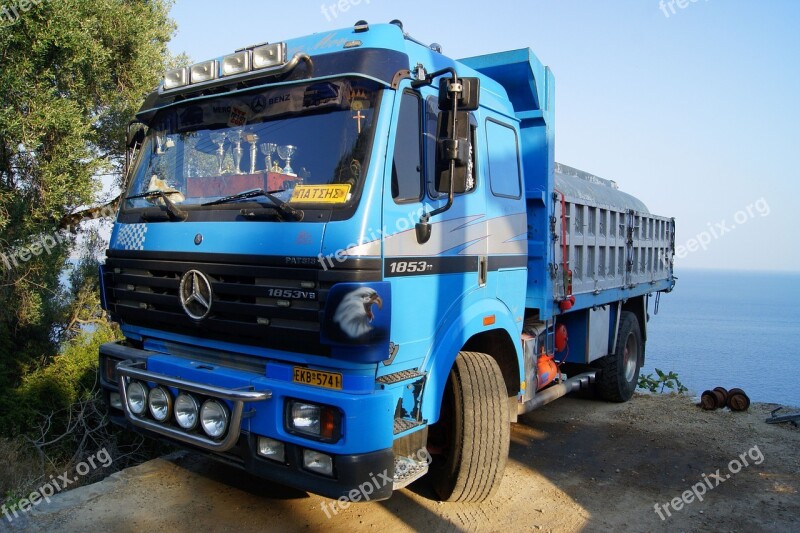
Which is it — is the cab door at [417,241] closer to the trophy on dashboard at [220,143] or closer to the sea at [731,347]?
the trophy on dashboard at [220,143]

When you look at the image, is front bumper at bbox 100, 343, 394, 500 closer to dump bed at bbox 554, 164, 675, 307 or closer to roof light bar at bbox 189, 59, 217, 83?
roof light bar at bbox 189, 59, 217, 83

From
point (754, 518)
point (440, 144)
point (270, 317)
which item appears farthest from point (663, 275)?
point (270, 317)

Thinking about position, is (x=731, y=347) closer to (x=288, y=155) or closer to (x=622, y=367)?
(x=622, y=367)

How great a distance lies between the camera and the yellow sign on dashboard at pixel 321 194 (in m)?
3.23

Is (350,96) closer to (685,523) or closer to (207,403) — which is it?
(207,403)

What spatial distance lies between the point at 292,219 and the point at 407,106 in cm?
94

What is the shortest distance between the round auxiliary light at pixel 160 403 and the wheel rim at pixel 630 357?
5959 millimetres

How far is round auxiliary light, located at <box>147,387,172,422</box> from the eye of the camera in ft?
11.7

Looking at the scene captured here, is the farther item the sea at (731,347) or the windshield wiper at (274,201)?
the sea at (731,347)

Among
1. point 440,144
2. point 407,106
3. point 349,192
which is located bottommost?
point 349,192

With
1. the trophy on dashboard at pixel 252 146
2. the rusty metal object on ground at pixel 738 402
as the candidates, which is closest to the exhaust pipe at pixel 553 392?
the rusty metal object on ground at pixel 738 402

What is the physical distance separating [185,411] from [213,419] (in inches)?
9.3

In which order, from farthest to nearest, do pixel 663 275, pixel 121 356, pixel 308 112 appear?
pixel 663 275 < pixel 121 356 < pixel 308 112

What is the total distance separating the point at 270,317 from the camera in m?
3.29
